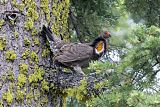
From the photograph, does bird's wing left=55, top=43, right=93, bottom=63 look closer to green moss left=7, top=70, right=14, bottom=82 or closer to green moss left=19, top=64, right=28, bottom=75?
green moss left=19, top=64, right=28, bottom=75

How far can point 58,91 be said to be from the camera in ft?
10.4

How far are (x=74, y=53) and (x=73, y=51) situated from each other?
0.07 feet

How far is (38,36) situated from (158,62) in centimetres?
110

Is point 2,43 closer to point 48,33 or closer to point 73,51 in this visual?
point 48,33

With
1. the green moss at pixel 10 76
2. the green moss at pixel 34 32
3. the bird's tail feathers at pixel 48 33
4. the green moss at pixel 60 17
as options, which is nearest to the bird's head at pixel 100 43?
the green moss at pixel 60 17

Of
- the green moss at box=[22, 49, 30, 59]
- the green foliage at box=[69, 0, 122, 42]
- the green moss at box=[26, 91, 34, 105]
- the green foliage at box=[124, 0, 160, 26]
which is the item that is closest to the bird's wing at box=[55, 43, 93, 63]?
the green moss at box=[22, 49, 30, 59]

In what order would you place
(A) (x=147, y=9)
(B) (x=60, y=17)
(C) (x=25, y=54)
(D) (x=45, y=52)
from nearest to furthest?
(C) (x=25, y=54) < (D) (x=45, y=52) < (B) (x=60, y=17) < (A) (x=147, y=9)

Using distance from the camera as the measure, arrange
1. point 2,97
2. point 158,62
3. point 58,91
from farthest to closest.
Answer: point 58,91
point 2,97
point 158,62

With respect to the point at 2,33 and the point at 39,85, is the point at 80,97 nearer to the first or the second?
the point at 39,85

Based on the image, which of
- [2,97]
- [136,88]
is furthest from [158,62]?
[2,97]

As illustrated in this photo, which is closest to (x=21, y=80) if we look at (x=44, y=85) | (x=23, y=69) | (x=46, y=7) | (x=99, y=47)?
(x=23, y=69)

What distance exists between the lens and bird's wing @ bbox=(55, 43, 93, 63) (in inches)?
124

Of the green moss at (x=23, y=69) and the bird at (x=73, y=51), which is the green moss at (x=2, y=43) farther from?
the bird at (x=73, y=51)

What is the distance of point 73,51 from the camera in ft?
10.5
